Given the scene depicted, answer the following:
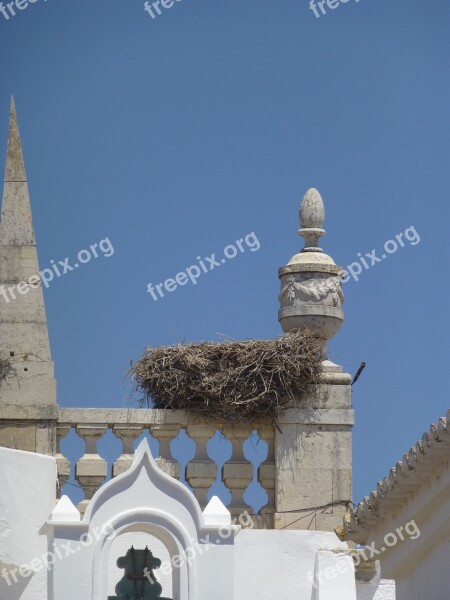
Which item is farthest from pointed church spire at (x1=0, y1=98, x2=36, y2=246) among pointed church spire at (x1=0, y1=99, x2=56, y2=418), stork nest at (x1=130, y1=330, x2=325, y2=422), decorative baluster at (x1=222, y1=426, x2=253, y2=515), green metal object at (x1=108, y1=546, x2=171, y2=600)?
green metal object at (x1=108, y1=546, x2=171, y2=600)

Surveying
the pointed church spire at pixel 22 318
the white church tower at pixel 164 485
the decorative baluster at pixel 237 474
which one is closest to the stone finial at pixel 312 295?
the white church tower at pixel 164 485

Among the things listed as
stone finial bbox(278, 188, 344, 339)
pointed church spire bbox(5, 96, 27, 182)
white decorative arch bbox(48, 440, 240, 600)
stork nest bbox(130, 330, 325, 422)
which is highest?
pointed church spire bbox(5, 96, 27, 182)

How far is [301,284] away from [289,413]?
1.07 metres

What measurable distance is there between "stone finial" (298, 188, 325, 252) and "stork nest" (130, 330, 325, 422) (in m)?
0.95

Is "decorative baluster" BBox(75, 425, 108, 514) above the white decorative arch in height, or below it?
above

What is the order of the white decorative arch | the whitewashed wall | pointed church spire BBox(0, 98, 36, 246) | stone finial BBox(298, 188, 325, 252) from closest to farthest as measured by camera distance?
the white decorative arch → the whitewashed wall → pointed church spire BBox(0, 98, 36, 246) → stone finial BBox(298, 188, 325, 252)

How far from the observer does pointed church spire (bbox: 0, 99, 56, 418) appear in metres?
19.6

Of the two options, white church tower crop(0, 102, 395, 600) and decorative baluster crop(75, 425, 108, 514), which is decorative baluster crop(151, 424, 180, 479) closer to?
white church tower crop(0, 102, 395, 600)

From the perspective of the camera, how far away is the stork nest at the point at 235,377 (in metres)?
19.6

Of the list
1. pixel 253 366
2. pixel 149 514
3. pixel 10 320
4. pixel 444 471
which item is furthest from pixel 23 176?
pixel 444 471

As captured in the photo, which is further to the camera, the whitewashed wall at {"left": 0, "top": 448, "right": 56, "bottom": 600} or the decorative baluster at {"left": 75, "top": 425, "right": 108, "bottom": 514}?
the decorative baluster at {"left": 75, "top": 425, "right": 108, "bottom": 514}

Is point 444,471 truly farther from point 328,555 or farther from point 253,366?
point 253,366

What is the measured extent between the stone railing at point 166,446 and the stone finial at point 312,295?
110 centimetres

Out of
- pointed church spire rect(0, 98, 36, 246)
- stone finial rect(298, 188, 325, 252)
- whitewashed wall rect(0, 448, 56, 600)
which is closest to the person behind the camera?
whitewashed wall rect(0, 448, 56, 600)
